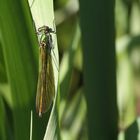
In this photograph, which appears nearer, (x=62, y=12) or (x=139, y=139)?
(x=139, y=139)

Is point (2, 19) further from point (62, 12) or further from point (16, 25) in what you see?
point (62, 12)

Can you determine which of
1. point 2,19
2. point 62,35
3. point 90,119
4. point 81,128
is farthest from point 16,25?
point 62,35

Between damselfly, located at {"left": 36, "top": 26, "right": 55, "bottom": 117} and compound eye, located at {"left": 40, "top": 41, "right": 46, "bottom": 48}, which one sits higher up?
compound eye, located at {"left": 40, "top": 41, "right": 46, "bottom": 48}

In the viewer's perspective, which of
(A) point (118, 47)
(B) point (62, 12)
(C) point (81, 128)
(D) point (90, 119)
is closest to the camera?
(D) point (90, 119)

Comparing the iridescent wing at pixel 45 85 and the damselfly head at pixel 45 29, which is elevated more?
the damselfly head at pixel 45 29

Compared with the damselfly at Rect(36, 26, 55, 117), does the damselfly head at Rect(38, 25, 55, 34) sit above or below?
above

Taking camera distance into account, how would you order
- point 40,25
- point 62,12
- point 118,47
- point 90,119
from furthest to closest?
1. point 62,12
2. point 118,47
3. point 90,119
4. point 40,25

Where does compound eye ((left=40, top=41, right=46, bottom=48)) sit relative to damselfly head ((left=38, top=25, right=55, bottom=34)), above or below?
below

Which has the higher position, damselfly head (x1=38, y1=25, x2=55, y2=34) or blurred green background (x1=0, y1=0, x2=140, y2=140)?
damselfly head (x1=38, y1=25, x2=55, y2=34)
